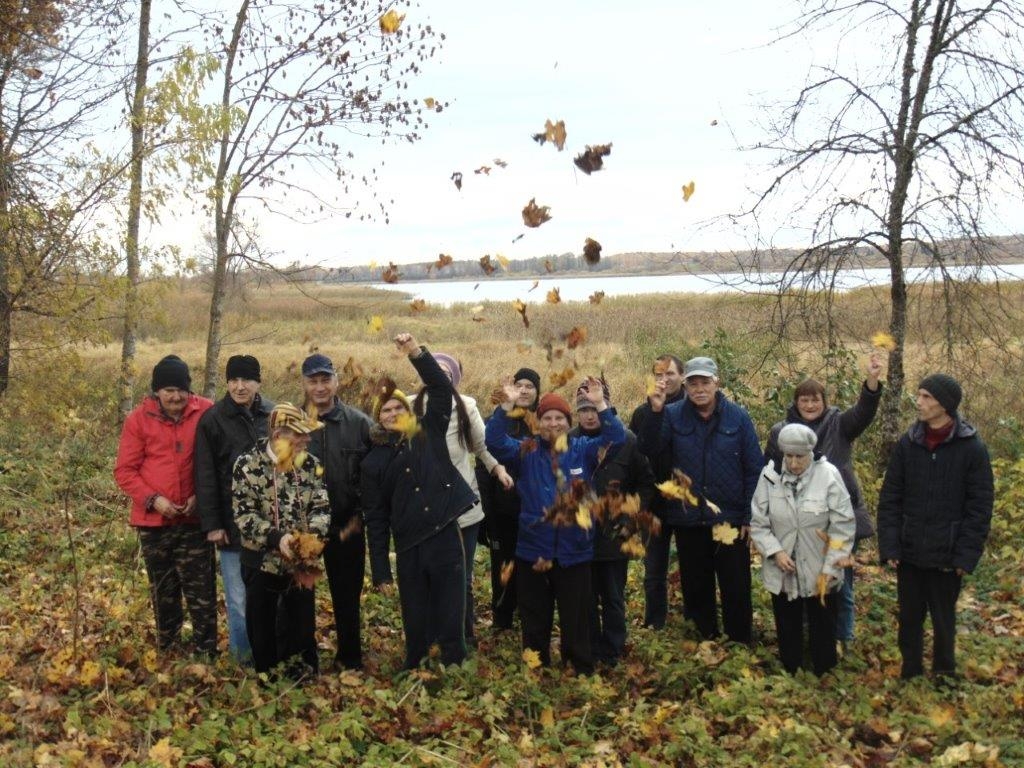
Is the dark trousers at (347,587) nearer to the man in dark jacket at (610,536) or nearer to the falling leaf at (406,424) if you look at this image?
the falling leaf at (406,424)

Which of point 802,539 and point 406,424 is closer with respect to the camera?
point 406,424

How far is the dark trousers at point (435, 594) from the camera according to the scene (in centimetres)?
545

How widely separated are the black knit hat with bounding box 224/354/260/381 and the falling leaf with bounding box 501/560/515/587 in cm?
227

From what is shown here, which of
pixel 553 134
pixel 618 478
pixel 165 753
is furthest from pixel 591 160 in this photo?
pixel 165 753

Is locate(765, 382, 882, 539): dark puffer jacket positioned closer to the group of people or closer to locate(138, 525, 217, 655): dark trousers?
the group of people

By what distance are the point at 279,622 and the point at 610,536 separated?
2.26 m

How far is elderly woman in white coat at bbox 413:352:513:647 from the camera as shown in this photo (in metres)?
5.73

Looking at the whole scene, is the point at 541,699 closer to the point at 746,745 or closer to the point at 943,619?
the point at 746,745

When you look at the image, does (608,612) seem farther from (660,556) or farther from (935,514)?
(935,514)

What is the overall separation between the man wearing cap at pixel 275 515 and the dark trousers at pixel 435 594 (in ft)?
1.93

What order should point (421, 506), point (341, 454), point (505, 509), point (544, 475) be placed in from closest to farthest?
point (421, 506)
point (341, 454)
point (544, 475)
point (505, 509)

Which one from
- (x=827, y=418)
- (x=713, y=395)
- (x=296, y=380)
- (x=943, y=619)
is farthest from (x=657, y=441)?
(x=296, y=380)

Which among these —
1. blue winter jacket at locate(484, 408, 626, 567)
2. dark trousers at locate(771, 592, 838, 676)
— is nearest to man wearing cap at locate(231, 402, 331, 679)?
blue winter jacket at locate(484, 408, 626, 567)

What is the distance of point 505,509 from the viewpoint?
21.5 ft
